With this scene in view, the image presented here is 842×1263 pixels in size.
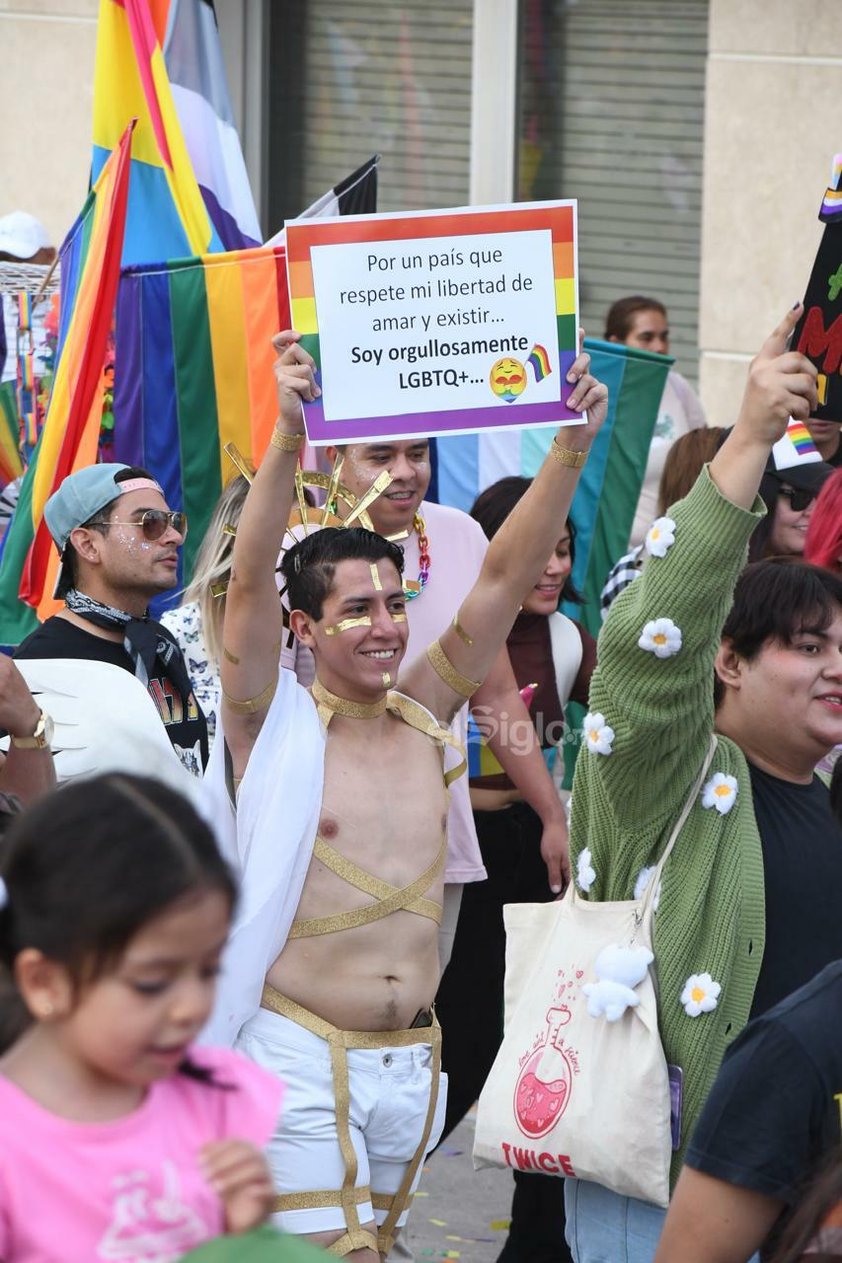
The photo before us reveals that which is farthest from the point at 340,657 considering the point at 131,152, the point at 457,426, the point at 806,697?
the point at 131,152

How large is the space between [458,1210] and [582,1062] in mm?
2249

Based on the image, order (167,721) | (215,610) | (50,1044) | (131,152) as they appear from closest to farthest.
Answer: (50,1044)
(167,721)
(215,610)
(131,152)

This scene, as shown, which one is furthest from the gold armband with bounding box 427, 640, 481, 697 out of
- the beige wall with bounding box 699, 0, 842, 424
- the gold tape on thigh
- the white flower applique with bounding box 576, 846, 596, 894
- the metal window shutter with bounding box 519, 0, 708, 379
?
the metal window shutter with bounding box 519, 0, 708, 379

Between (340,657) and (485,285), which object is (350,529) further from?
(485,285)

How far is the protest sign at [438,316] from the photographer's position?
154 inches

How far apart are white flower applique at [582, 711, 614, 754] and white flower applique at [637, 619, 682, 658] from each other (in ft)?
0.56

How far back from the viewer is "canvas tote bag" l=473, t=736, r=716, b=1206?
3.08 metres

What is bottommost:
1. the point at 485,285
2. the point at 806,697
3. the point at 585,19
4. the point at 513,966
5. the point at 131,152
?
the point at 513,966

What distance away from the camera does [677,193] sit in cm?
926

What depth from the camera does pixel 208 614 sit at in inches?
197

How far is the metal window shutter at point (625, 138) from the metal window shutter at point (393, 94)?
37 cm

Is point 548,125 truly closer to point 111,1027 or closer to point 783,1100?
point 783,1100

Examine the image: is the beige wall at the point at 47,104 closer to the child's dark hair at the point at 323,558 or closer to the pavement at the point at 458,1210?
the pavement at the point at 458,1210

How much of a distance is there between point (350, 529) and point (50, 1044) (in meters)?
2.20
